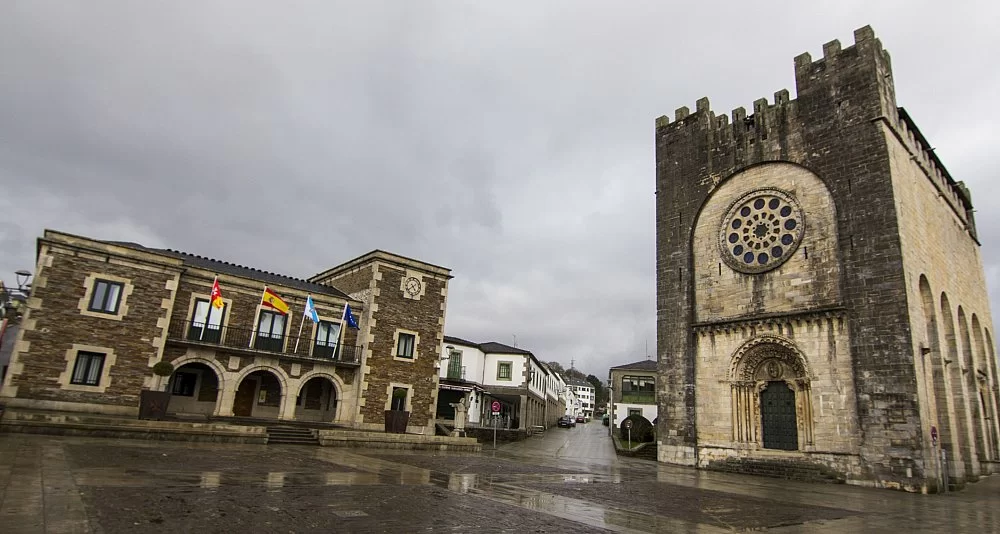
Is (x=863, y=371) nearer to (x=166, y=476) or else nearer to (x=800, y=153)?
(x=800, y=153)

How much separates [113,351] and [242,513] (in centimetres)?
1920

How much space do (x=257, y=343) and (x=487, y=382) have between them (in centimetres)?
2417

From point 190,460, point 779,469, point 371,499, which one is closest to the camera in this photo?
point 371,499

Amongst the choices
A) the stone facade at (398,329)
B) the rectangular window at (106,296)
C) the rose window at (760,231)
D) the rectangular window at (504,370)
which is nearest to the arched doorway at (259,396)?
the stone facade at (398,329)

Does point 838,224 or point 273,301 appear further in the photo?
point 273,301

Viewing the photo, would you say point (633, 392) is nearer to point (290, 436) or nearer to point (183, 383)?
point (290, 436)

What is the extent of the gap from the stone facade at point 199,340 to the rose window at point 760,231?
50.7 ft

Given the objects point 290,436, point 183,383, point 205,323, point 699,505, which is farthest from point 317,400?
point 699,505

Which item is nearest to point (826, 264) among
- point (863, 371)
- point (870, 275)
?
point (870, 275)

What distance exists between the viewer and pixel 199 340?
23922 millimetres

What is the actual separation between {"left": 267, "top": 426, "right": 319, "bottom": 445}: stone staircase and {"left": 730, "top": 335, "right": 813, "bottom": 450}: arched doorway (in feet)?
54.3

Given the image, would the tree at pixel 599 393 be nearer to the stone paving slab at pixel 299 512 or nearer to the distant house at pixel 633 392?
the distant house at pixel 633 392

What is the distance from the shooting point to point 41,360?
65.3ft

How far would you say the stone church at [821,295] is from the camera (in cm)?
1803
